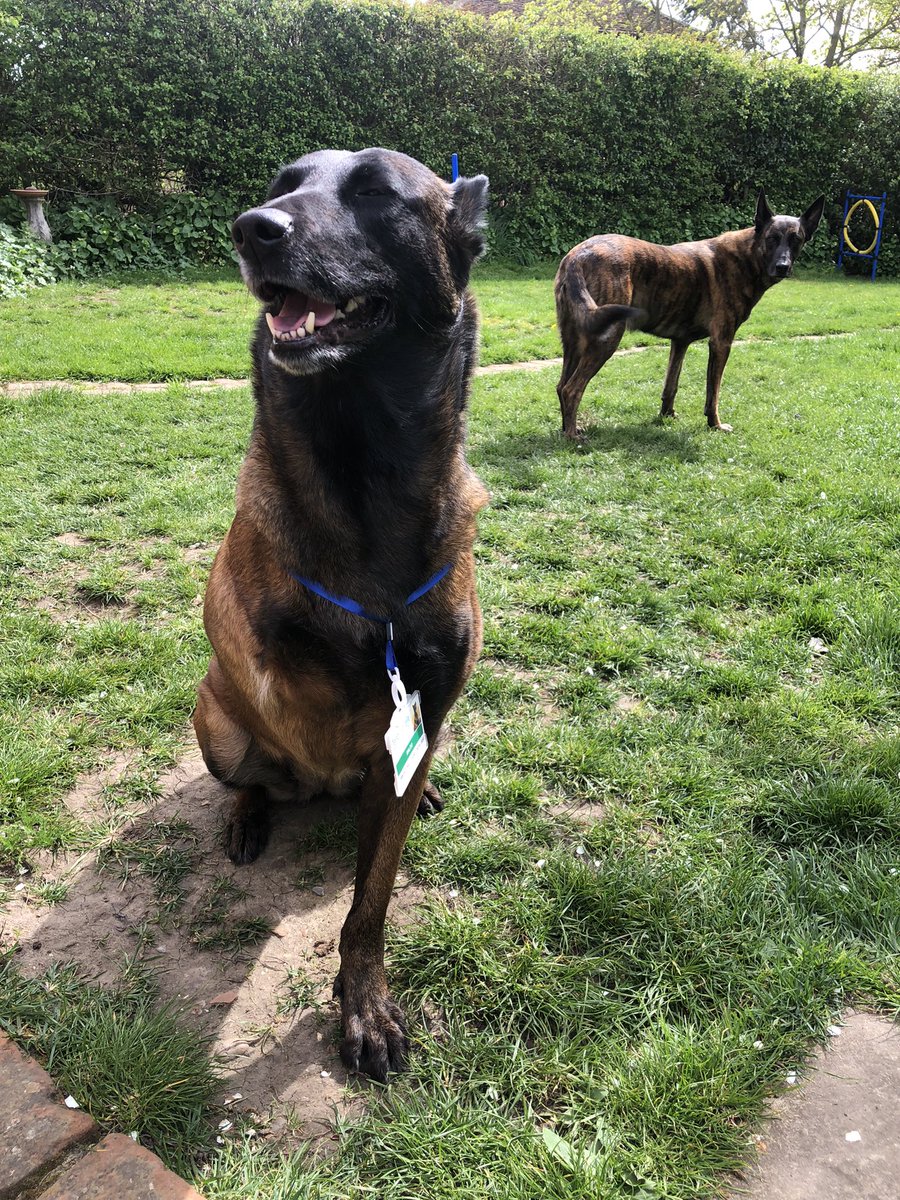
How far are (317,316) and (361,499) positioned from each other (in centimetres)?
40

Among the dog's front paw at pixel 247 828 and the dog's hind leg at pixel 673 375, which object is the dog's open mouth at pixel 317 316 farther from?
the dog's hind leg at pixel 673 375

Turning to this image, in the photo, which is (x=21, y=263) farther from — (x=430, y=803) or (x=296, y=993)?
(x=296, y=993)

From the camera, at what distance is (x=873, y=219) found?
15922mm

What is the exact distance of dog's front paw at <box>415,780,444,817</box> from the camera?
95.3 inches

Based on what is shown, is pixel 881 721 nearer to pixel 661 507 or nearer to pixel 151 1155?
pixel 661 507

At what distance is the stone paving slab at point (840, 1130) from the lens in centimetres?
144

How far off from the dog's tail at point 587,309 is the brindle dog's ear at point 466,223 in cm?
412

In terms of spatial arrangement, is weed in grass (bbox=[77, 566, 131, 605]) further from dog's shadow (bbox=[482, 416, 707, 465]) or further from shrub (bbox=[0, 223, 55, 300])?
shrub (bbox=[0, 223, 55, 300])

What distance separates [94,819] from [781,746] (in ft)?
7.50

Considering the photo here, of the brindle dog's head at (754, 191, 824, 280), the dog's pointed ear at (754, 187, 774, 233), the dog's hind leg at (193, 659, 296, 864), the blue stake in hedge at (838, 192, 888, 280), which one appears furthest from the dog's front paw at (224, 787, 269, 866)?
the blue stake in hedge at (838, 192, 888, 280)

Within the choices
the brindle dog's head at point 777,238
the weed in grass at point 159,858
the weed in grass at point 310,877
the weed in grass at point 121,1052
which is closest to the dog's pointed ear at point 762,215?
the brindle dog's head at point 777,238

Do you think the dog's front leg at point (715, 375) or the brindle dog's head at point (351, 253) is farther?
the dog's front leg at point (715, 375)

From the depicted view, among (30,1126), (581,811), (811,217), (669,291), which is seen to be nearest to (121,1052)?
(30,1126)

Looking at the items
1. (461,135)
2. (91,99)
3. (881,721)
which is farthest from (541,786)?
(461,135)
